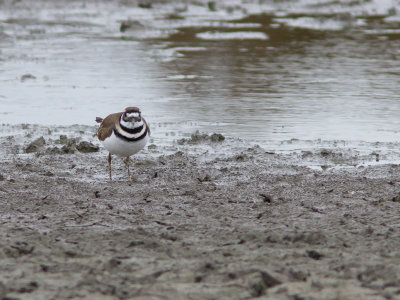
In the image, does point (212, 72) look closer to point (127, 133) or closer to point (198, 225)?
point (127, 133)

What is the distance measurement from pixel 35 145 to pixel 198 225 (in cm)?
386

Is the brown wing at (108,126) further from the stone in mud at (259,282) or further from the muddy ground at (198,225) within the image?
the stone in mud at (259,282)

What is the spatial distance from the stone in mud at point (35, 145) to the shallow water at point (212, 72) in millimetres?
1621

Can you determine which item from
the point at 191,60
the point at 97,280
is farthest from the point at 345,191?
the point at 191,60

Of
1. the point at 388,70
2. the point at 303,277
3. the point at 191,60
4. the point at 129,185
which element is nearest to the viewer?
the point at 303,277

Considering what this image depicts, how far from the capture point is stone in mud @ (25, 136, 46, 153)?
9062 mm

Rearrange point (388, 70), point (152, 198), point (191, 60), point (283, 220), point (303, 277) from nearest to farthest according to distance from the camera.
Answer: point (303, 277), point (283, 220), point (152, 198), point (388, 70), point (191, 60)

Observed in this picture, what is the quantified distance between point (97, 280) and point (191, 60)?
41.6ft

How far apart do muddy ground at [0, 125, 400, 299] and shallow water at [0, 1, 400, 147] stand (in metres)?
1.66

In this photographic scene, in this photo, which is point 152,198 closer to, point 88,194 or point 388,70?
point 88,194

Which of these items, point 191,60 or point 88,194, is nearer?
point 88,194

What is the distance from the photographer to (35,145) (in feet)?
30.1

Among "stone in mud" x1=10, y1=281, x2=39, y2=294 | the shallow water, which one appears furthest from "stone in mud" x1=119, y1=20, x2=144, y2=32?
"stone in mud" x1=10, y1=281, x2=39, y2=294

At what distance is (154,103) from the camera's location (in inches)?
→ 486
